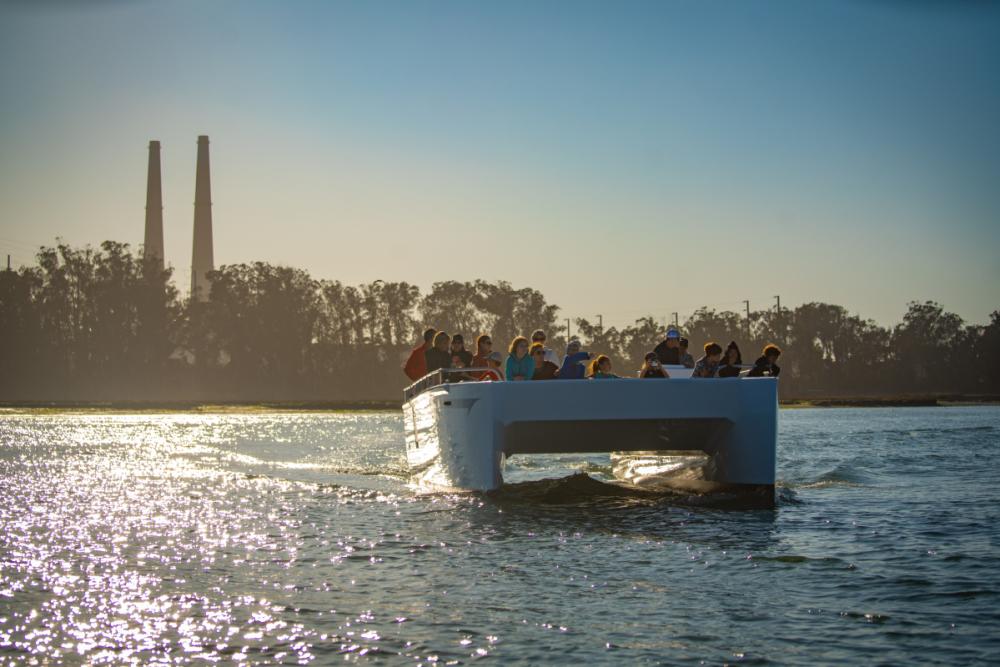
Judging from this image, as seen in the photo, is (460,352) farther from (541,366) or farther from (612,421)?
(612,421)

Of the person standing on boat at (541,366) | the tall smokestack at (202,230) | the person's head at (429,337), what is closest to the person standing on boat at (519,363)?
the person standing on boat at (541,366)

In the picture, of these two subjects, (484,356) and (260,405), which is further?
(260,405)

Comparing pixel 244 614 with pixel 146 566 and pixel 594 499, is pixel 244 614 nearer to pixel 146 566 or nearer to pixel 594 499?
pixel 146 566

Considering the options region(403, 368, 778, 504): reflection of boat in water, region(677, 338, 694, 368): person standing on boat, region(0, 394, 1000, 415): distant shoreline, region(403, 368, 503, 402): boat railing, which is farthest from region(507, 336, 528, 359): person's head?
region(0, 394, 1000, 415): distant shoreline

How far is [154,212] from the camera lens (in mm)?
100125

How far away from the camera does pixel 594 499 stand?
15086 mm

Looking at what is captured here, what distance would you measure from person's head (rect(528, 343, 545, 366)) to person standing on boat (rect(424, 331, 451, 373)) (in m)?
1.60

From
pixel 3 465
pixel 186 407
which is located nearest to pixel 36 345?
pixel 186 407

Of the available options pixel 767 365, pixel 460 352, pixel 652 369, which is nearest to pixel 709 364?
pixel 767 365

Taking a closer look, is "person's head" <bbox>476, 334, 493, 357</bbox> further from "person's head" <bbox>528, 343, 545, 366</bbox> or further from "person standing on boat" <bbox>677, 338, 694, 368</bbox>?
"person standing on boat" <bbox>677, 338, 694, 368</bbox>

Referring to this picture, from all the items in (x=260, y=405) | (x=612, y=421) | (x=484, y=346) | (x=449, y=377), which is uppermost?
(x=484, y=346)

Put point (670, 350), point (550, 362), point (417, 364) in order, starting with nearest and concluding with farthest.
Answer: point (550, 362) < point (670, 350) < point (417, 364)

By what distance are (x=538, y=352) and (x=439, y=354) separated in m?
1.98

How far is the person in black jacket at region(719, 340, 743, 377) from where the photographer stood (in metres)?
14.2
